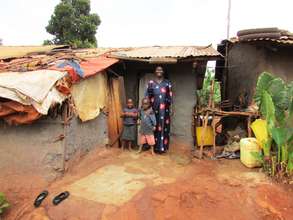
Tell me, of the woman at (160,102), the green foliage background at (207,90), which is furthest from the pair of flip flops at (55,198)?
the green foliage background at (207,90)

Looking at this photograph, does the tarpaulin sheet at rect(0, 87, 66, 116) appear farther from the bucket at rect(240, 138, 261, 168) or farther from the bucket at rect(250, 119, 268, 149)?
the bucket at rect(250, 119, 268, 149)

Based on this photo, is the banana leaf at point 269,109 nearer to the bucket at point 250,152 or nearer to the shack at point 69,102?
the bucket at point 250,152

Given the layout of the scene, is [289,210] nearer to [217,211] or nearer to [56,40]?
[217,211]

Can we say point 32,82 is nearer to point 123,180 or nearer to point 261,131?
point 123,180

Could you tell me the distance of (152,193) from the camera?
513 cm

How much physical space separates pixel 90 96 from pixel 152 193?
Answer: 2753 millimetres

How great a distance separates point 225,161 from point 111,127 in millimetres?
3023

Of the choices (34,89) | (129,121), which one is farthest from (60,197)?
(129,121)

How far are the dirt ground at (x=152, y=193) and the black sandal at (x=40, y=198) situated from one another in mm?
65

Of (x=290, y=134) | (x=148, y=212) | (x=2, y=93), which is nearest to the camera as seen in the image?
(x=148, y=212)

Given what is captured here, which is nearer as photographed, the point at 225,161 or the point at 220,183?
the point at 220,183

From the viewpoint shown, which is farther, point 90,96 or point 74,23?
point 74,23

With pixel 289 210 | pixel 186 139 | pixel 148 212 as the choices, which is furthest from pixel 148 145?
pixel 289 210

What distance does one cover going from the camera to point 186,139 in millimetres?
8062
